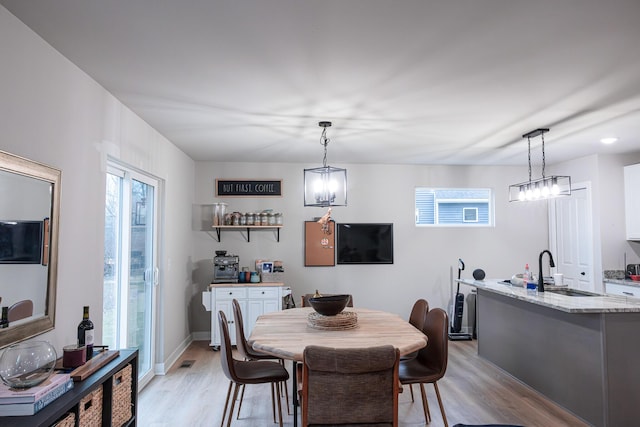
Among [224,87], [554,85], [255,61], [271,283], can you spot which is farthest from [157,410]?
[554,85]

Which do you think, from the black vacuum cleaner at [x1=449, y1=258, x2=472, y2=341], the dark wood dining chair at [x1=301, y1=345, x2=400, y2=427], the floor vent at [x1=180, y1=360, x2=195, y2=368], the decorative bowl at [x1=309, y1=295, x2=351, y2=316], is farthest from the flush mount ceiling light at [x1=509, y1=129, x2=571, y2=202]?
the floor vent at [x1=180, y1=360, x2=195, y2=368]

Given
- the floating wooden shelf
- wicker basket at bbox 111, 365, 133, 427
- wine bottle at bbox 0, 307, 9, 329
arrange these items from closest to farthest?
wine bottle at bbox 0, 307, 9, 329 → wicker basket at bbox 111, 365, 133, 427 → the floating wooden shelf

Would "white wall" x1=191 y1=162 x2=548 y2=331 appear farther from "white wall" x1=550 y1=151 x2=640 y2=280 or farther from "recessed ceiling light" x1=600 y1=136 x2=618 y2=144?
"recessed ceiling light" x1=600 y1=136 x2=618 y2=144

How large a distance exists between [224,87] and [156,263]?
221 cm

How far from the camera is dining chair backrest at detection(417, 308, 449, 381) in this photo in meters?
2.78

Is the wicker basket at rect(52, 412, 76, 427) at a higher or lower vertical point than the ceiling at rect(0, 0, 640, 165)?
lower

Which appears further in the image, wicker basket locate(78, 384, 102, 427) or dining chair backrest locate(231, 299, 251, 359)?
dining chair backrest locate(231, 299, 251, 359)

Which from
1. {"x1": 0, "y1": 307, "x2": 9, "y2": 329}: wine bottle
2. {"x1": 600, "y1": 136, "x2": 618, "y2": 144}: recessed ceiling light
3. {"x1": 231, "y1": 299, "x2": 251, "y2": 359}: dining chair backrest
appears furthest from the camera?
{"x1": 600, "y1": 136, "x2": 618, "y2": 144}: recessed ceiling light

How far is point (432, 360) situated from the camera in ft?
9.59

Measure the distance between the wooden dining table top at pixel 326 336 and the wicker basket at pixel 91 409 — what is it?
848 mm

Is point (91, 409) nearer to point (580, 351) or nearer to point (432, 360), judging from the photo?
point (432, 360)

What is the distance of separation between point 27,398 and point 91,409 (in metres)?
0.44

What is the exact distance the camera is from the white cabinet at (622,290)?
15.1ft

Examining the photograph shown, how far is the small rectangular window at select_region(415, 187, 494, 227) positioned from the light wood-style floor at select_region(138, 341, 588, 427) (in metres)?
2.23
